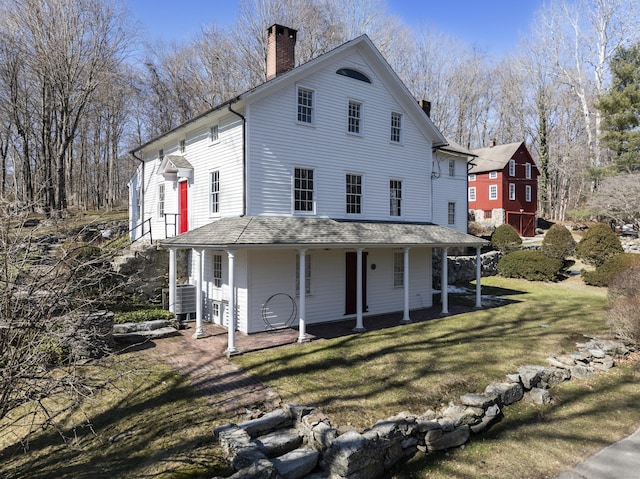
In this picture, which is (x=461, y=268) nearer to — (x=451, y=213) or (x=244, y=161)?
(x=451, y=213)

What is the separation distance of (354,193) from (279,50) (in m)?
6.18

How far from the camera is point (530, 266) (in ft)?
80.0

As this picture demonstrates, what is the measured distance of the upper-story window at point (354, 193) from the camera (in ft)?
49.5

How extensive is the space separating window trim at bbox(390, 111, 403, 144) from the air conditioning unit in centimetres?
1009

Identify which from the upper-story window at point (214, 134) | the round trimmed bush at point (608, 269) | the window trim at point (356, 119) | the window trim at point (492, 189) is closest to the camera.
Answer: the upper-story window at point (214, 134)

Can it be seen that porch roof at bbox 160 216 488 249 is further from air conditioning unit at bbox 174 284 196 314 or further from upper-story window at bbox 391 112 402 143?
upper-story window at bbox 391 112 402 143

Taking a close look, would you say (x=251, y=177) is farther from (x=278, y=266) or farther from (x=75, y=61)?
(x=75, y=61)

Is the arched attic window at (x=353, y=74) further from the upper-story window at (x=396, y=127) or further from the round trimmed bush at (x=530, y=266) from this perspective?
the round trimmed bush at (x=530, y=266)

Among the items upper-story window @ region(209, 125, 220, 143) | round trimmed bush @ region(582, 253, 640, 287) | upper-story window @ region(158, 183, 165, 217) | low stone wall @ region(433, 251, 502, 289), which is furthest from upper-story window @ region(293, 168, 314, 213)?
round trimmed bush @ region(582, 253, 640, 287)

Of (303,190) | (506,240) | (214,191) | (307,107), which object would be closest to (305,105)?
(307,107)

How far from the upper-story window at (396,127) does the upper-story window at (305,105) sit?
4151mm

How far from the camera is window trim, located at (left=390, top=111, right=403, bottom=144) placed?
16.5m

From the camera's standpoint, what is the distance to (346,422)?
698 centimetres

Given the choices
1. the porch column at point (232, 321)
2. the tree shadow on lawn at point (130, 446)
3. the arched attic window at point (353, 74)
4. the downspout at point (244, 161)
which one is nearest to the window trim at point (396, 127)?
the arched attic window at point (353, 74)
